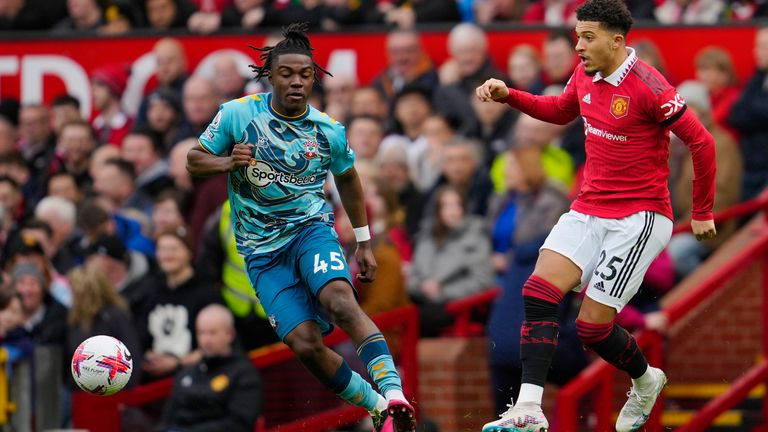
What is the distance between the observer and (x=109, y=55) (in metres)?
17.3

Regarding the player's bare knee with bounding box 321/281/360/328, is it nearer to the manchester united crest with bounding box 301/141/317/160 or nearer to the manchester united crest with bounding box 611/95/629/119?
the manchester united crest with bounding box 301/141/317/160

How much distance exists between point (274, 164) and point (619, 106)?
82.4 inches

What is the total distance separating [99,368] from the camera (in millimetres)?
9352

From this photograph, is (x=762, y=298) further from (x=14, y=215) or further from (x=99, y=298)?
(x=14, y=215)

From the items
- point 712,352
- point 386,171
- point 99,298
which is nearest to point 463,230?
point 386,171

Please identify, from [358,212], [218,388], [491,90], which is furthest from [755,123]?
[218,388]

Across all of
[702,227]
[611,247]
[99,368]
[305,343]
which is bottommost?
[99,368]

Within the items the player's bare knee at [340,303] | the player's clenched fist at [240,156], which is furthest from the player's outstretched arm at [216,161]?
the player's bare knee at [340,303]

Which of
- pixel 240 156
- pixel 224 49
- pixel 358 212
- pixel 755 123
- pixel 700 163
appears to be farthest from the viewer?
pixel 224 49

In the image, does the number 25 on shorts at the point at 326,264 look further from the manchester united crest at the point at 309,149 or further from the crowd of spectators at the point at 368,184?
the crowd of spectators at the point at 368,184

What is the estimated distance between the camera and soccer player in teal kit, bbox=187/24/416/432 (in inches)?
348

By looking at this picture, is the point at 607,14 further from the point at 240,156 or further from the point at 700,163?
the point at 240,156

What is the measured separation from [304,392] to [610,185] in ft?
13.9

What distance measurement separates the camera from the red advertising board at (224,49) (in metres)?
14.7
